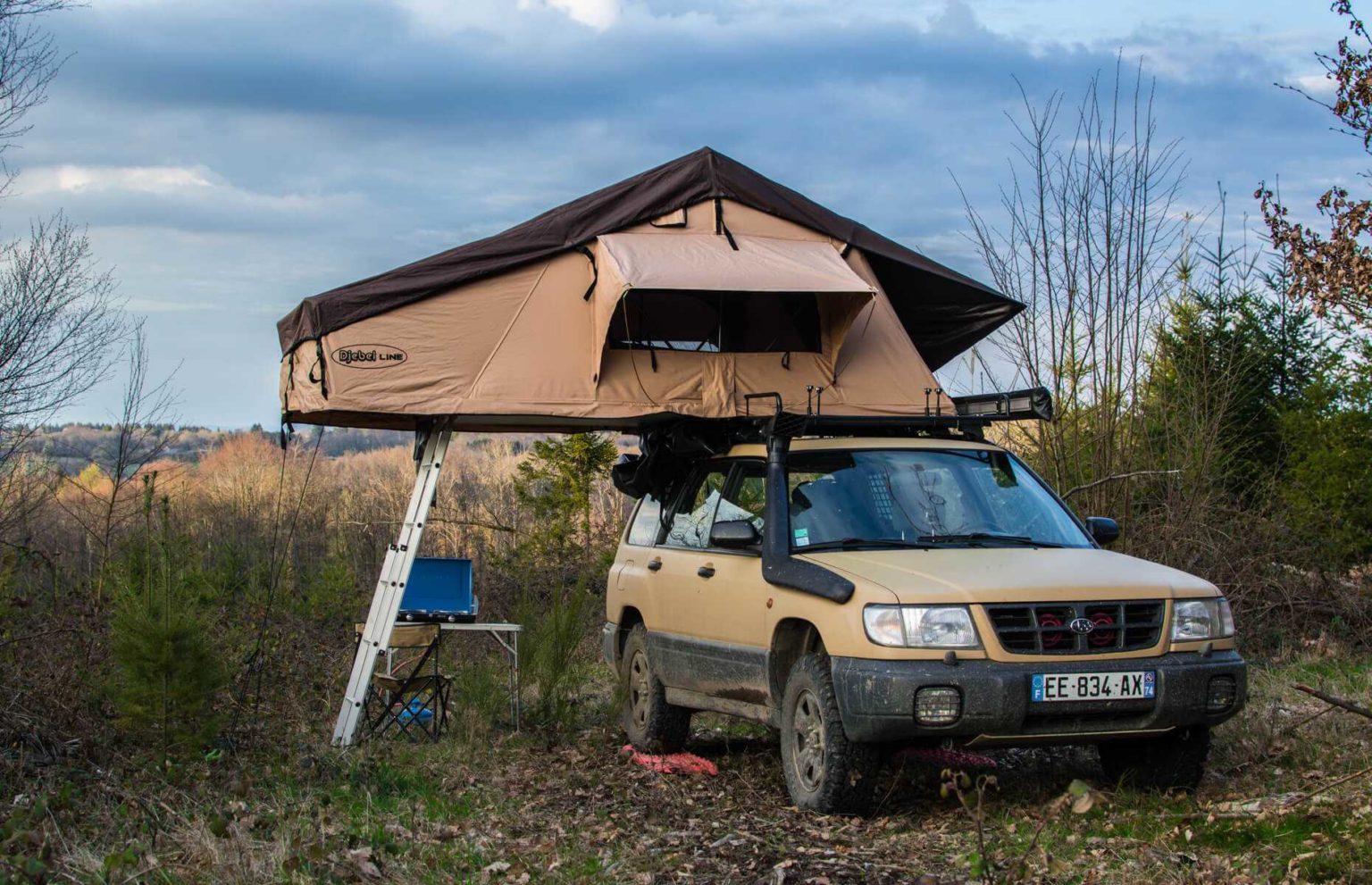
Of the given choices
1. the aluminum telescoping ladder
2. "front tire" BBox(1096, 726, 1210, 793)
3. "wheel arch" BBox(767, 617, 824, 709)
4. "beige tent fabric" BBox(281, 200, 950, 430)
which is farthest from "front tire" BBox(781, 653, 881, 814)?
the aluminum telescoping ladder

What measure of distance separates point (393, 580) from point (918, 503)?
4.15 m

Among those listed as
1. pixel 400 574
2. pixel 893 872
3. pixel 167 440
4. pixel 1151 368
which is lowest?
pixel 893 872

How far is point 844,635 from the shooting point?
6.74m

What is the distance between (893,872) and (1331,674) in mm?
6919

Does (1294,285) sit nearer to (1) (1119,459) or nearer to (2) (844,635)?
(1) (1119,459)

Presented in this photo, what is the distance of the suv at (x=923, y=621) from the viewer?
21.2 feet

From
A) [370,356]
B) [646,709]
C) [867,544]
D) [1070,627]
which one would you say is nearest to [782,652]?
[867,544]

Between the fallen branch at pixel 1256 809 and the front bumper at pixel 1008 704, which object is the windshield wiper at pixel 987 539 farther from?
the fallen branch at pixel 1256 809

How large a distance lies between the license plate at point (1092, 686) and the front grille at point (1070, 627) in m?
0.13

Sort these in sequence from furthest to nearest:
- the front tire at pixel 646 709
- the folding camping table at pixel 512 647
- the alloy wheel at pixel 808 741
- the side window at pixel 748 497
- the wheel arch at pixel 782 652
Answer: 1. the folding camping table at pixel 512 647
2. the front tire at pixel 646 709
3. the side window at pixel 748 497
4. the wheel arch at pixel 782 652
5. the alloy wheel at pixel 808 741

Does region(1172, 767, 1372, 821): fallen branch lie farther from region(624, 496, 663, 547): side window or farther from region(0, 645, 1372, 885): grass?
region(624, 496, 663, 547): side window

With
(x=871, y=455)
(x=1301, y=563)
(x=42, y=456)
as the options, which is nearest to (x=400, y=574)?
(x=871, y=455)

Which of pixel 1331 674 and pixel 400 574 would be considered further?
pixel 1331 674

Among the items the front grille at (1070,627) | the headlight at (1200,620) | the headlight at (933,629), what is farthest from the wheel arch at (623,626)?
the headlight at (1200,620)
